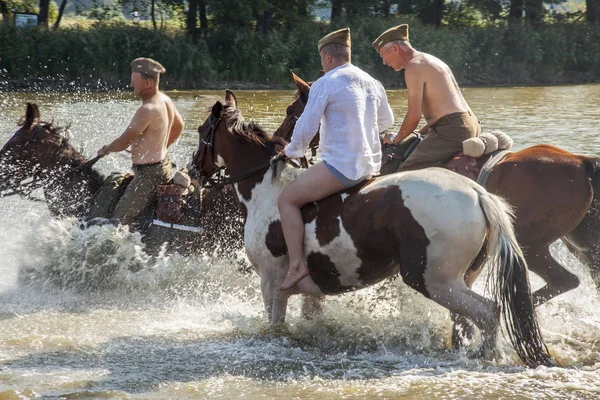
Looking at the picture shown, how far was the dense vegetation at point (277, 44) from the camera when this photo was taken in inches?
1115

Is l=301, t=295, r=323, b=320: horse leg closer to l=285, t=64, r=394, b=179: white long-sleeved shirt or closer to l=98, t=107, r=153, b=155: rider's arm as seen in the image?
l=285, t=64, r=394, b=179: white long-sleeved shirt

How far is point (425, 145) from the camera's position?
7.78 m

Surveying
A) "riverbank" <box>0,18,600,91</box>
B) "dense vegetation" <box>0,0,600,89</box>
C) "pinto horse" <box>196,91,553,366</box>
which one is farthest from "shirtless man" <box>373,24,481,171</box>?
"dense vegetation" <box>0,0,600,89</box>

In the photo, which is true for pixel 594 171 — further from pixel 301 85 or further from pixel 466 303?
pixel 301 85

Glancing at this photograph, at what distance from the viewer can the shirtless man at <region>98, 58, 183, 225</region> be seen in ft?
27.7

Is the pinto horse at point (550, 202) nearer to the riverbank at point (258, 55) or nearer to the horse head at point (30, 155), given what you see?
the horse head at point (30, 155)

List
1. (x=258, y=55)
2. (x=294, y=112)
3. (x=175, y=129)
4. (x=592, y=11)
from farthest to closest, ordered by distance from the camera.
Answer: (x=592, y=11), (x=258, y=55), (x=175, y=129), (x=294, y=112)

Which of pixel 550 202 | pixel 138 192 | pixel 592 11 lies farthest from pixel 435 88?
pixel 592 11

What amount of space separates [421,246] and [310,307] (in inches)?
62.7

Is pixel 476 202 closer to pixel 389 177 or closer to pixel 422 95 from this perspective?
pixel 389 177

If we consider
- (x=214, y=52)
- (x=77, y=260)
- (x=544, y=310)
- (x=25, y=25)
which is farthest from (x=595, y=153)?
(x=25, y=25)

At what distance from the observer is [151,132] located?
8516 millimetres

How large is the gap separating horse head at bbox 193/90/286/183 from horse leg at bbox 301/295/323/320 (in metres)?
1.20

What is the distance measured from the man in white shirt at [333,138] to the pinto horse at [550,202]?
4.52 ft
